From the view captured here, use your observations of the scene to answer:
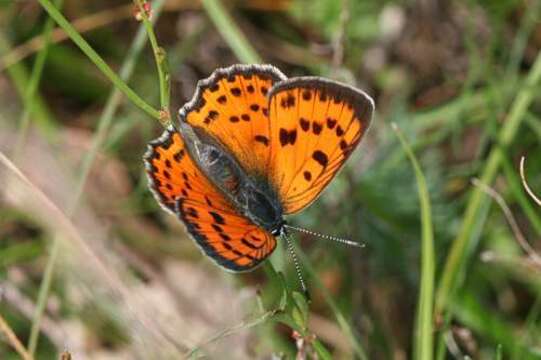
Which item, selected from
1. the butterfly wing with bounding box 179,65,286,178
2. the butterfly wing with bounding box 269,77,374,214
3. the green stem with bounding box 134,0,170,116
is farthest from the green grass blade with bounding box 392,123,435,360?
the green stem with bounding box 134,0,170,116

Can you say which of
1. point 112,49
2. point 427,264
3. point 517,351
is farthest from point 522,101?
point 112,49

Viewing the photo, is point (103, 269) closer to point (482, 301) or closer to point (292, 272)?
point (292, 272)

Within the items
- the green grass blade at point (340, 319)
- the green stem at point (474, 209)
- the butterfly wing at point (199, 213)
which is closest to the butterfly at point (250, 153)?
the butterfly wing at point (199, 213)

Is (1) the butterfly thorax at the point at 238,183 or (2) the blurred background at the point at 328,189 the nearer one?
(1) the butterfly thorax at the point at 238,183

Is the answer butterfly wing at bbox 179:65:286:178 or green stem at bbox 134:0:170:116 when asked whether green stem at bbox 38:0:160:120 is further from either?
butterfly wing at bbox 179:65:286:178

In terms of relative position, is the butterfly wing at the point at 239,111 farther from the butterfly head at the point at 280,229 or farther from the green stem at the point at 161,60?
the green stem at the point at 161,60

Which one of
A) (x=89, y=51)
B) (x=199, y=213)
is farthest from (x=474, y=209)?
(x=89, y=51)
